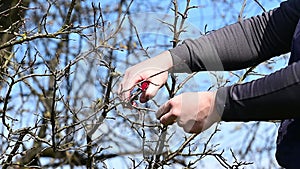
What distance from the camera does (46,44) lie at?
5.04m

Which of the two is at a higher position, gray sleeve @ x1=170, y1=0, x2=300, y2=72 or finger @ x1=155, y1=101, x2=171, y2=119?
gray sleeve @ x1=170, y1=0, x2=300, y2=72

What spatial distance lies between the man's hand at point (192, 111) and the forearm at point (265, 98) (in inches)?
0.8

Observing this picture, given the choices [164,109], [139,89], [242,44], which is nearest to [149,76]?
[139,89]

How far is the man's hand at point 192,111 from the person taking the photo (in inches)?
55.6

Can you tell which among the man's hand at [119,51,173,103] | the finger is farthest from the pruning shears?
the finger

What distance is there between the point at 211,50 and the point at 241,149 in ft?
10.9

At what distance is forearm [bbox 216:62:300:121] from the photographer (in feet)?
4.46

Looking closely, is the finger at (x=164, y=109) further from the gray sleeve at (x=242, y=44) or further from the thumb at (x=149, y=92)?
the gray sleeve at (x=242, y=44)

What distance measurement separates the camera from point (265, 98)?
1384mm

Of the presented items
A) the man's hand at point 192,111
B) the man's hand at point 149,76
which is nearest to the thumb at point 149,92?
the man's hand at point 149,76

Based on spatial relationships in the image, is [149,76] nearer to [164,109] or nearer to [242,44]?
[164,109]

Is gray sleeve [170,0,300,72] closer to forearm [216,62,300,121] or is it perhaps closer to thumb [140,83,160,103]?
thumb [140,83,160,103]

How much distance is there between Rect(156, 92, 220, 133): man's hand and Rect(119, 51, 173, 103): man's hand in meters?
0.13

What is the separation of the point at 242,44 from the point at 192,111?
0.38 metres
